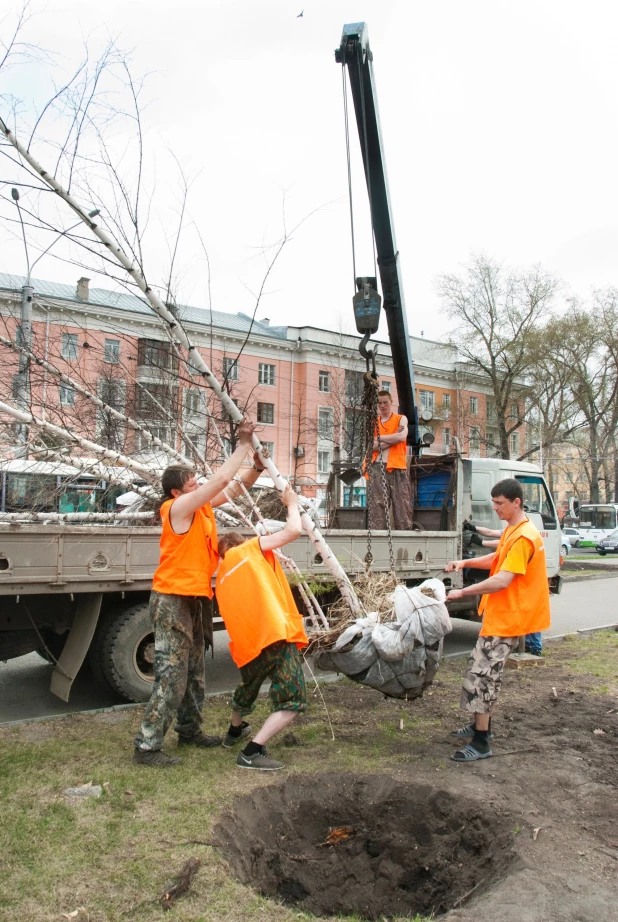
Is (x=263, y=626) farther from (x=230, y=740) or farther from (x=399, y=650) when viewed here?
(x=230, y=740)

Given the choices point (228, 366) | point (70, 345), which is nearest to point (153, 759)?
point (228, 366)

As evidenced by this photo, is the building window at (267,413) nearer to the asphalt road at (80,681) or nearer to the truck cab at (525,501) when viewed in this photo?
the asphalt road at (80,681)

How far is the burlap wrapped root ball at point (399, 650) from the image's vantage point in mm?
4988

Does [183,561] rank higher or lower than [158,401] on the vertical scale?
lower

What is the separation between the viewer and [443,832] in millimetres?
4105

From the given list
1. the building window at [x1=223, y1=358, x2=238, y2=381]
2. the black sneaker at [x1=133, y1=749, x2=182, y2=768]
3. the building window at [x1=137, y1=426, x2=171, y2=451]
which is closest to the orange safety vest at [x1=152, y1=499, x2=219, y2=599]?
the black sneaker at [x1=133, y1=749, x2=182, y2=768]

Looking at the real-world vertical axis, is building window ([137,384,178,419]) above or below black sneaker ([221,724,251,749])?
above

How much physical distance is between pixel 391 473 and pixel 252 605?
4.58 meters

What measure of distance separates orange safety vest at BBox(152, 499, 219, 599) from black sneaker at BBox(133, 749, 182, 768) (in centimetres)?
105

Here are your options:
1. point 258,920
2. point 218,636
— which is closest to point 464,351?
point 218,636

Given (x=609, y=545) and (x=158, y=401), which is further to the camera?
(x=609, y=545)

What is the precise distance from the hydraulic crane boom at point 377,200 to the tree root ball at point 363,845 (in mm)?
3864

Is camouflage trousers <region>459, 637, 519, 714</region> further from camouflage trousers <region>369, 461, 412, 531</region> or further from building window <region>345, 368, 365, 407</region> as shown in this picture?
building window <region>345, 368, 365, 407</region>

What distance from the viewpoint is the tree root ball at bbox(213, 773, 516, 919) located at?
356 cm
